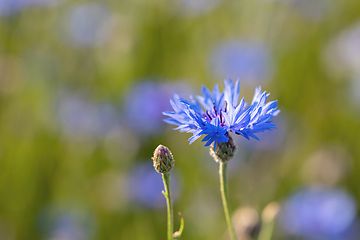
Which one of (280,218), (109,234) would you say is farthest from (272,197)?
(109,234)

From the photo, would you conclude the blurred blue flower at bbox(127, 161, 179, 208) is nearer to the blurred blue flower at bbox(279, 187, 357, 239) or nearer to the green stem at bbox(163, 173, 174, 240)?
the blurred blue flower at bbox(279, 187, 357, 239)

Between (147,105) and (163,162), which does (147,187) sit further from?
(163,162)

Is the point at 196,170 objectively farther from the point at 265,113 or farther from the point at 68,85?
the point at 265,113

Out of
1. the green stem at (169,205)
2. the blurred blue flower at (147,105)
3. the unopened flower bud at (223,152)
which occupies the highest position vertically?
the blurred blue flower at (147,105)

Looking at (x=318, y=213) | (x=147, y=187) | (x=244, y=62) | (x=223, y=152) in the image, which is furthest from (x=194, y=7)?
(x=223, y=152)

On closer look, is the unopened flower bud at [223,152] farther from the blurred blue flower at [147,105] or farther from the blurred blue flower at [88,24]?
the blurred blue flower at [88,24]

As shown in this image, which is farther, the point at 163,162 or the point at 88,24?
the point at 88,24

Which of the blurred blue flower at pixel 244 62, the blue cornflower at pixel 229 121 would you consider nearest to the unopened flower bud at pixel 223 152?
the blue cornflower at pixel 229 121

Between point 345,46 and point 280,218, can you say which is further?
point 345,46
